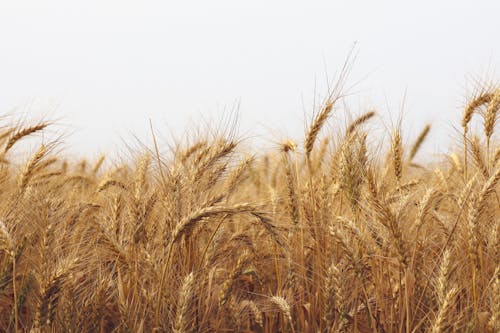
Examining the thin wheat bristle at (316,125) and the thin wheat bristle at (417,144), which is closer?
the thin wheat bristle at (316,125)

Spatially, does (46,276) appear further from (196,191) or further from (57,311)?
(196,191)

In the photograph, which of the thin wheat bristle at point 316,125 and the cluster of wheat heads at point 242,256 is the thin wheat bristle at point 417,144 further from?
the thin wheat bristle at point 316,125

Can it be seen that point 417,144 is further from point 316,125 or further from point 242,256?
point 242,256

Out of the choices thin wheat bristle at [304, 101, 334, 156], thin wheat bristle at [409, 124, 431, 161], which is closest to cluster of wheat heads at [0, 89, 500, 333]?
thin wheat bristle at [304, 101, 334, 156]

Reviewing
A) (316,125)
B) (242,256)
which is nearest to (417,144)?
(316,125)

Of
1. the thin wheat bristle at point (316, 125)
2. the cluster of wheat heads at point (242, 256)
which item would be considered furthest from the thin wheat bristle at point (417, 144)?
the thin wheat bristle at point (316, 125)

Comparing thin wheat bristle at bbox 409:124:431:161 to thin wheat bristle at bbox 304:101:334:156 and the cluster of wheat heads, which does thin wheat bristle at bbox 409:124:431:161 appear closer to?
the cluster of wheat heads

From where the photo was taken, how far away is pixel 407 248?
1899 millimetres

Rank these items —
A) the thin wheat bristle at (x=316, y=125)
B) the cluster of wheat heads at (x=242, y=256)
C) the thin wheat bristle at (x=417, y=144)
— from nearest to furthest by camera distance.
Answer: the cluster of wheat heads at (x=242, y=256) < the thin wheat bristle at (x=316, y=125) < the thin wheat bristle at (x=417, y=144)

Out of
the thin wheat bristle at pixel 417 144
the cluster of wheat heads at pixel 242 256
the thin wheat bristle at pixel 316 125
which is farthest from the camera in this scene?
the thin wheat bristle at pixel 417 144

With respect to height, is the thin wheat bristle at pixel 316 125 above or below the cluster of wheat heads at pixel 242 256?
above

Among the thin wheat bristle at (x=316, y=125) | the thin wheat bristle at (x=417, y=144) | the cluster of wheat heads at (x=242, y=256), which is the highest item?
the thin wheat bristle at (x=417, y=144)

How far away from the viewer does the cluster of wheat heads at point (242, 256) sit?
1808 millimetres

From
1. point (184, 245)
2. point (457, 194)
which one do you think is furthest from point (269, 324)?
point (457, 194)
